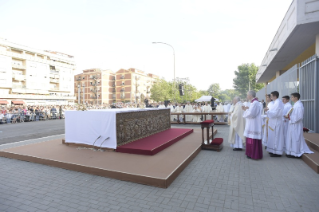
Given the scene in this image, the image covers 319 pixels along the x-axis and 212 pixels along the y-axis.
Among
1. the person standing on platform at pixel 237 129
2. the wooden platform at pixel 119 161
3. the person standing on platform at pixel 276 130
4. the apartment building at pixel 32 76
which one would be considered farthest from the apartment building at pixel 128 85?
the person standing on platform at pixel 276 130

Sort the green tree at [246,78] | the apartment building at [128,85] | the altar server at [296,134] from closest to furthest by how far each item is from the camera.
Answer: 1. the altar server at [296,134]
2. the green tree at [246,78]
3. the apartment building at [128,85]

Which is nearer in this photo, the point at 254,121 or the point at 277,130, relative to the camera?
the point at 254,121

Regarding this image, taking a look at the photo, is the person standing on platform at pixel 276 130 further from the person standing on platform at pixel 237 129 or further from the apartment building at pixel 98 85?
the apartment building at pixel 98 85

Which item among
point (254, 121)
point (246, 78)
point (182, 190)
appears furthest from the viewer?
point (246, 78)

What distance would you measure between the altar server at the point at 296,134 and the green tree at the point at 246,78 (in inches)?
2465

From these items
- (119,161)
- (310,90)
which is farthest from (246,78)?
(119,161)

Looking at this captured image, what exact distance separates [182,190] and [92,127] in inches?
A: 150

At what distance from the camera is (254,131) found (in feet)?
18.2

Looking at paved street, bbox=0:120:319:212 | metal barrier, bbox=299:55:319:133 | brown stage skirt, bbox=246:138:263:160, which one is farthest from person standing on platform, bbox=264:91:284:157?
metal barrier, bbox=299:55:319:133

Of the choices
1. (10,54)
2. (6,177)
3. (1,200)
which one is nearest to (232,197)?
(1,200)

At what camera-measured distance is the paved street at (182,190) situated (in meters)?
3.12

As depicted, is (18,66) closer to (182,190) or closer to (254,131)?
(254,131)

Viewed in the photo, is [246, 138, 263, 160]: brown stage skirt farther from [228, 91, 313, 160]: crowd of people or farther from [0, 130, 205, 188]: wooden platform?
[0, 130, 205, 188]: wooden platform

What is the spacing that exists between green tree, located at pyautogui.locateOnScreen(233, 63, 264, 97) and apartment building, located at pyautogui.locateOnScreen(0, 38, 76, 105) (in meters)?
54.7
